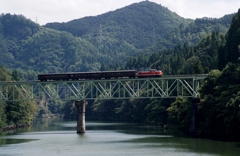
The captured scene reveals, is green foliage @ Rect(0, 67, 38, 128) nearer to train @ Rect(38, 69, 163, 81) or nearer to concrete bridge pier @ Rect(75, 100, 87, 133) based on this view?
concrete bridge pier @ Rect(75, 100, 87, 133)

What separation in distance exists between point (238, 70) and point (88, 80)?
Result: 95.8 feet

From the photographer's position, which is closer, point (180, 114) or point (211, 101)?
point (211, 101)

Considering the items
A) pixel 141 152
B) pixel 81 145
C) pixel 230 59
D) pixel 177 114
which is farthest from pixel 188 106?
pixel 141 152

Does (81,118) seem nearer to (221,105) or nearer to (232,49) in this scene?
(232,49)

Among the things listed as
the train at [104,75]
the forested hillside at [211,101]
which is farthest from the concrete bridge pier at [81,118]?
the forested hillside at [211,101]

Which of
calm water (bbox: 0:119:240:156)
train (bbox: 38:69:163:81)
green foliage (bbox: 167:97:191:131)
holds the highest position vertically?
train (bbox: 38:69:163:81)

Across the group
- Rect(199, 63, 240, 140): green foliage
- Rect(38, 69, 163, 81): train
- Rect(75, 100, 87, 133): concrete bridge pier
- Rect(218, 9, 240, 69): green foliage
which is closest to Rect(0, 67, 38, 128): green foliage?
Rect(75, 100, 87, 133): concrete bridge pier

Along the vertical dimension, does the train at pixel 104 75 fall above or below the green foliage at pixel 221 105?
above

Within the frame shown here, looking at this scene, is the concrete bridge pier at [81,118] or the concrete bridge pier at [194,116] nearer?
the concrete bridge pier at [194,116]

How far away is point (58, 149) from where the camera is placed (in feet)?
257

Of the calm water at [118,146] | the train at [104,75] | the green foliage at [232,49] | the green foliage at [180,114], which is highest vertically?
the green foliage at [232,49]

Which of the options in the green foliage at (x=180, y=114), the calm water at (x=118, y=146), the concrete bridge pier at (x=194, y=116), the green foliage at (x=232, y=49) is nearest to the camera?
the calm water at (x=118, y=146)

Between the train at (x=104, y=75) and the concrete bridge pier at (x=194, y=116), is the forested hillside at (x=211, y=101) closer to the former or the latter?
the concrete bridge pier at (x=194, y=116)

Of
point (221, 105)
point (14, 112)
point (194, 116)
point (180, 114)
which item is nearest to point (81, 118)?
point (180, 114)
